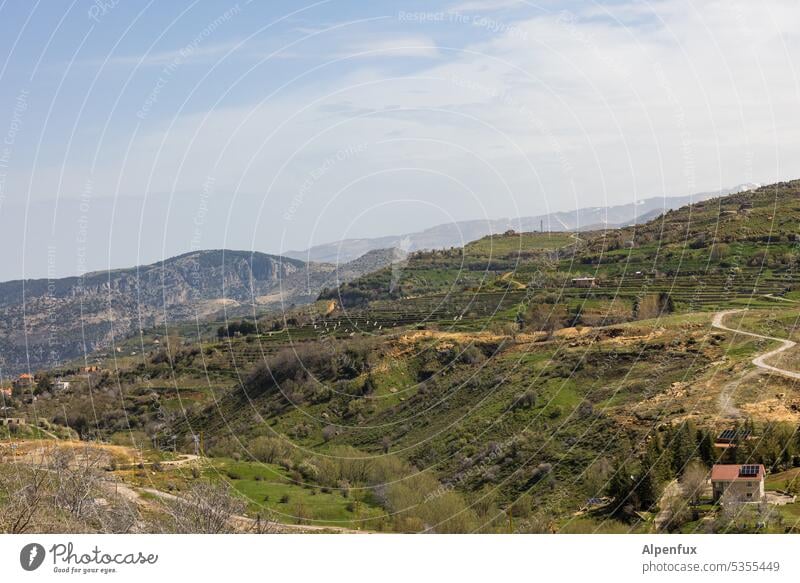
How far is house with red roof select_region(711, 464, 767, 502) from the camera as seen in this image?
95.2 feet

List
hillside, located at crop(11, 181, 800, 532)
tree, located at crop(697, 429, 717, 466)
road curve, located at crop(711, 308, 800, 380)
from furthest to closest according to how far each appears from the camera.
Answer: road curve, located at crop(711, 308, 800, 380)
hillside, located at crop(11, 181, 800, 532)
tree, located at crop(697, 429, 717, 466)

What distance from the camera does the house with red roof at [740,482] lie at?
95.2 feet

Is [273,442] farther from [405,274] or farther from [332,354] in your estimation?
[405,274]

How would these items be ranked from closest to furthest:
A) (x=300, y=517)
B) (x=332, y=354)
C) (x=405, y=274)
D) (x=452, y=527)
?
(x=452, y=527)
(x=300, y=517)
(x=332, y=354)
(x=405, y=274)

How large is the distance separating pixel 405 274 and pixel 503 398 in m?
88.4

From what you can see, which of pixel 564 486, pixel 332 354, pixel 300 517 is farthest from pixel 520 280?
pixel 300 517

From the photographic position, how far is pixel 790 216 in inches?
4038

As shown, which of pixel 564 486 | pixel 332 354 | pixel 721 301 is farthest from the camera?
pixel 332 354

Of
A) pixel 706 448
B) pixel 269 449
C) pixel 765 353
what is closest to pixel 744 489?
pixel 706 448

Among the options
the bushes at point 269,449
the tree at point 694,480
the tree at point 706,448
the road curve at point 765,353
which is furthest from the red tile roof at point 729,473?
the bushes at point 269,449

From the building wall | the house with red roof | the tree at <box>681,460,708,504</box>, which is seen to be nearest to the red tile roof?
the house with red roof

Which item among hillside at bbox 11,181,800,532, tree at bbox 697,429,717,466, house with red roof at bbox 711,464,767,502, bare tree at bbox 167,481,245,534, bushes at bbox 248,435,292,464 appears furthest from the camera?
bushes at bbox 248,435,292,464

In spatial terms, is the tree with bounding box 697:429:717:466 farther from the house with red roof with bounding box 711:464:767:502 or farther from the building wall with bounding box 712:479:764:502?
the building wall with bounding box 712:479:764:502

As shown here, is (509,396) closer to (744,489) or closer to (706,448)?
(706,448)
